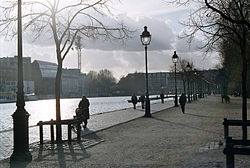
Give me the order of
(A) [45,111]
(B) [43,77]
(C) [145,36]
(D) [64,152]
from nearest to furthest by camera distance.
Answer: (D) [64,152] < (C) [145,36] < (A) [45,111] < (B) [43,77]

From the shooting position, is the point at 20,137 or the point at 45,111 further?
the point at 45,111

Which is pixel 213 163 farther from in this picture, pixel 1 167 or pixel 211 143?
pixel 1 167

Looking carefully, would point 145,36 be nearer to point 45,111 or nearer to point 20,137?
point 20,137

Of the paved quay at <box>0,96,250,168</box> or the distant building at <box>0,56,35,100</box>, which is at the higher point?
the distant building at <box>0,56,35,100</box>

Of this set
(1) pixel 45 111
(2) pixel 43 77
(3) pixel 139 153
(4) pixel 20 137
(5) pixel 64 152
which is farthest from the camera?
(2) pixel 43 77

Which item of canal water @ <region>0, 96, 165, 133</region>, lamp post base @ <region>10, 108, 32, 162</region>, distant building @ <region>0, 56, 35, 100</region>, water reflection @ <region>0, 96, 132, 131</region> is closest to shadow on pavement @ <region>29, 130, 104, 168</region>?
lamp post base @ <region>10, 108, 32, 162</region>

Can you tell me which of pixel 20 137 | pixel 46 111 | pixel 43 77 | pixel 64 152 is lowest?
pixel 46 111

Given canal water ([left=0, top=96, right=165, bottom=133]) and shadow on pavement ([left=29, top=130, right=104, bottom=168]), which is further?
canal water ([left=0, top=96, right=165, bottom=133])

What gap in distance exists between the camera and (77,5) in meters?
14.3

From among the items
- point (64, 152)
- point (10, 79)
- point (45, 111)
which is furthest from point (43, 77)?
point (64, 152)

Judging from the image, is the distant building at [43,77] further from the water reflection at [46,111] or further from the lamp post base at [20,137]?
the lamp post base at [20,137]

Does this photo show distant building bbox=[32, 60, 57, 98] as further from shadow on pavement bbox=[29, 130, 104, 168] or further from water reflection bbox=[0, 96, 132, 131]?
shadow on pavement bbox=[29, 130, 104, 168]

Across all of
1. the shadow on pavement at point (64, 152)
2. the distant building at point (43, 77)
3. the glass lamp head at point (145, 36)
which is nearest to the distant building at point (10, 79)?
the distant building at point (43, 77)

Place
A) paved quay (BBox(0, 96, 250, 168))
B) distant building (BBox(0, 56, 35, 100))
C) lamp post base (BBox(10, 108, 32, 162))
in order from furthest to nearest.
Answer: distant building (BBox(0, 56, 35, 100)) → lamp post base (BBox(10, 108, 32, 162)) → paved quay (BBox(0, 96, 250, 168))
